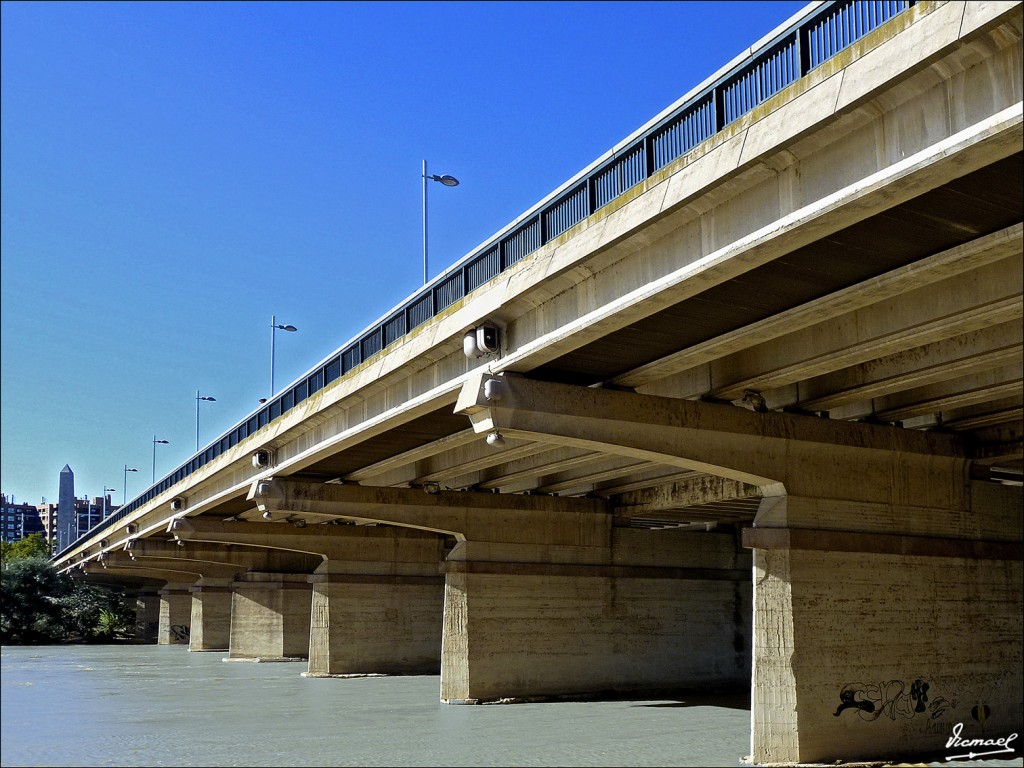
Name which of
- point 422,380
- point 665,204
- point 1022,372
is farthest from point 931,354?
point 422,380

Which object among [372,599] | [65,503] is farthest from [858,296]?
[65,503]

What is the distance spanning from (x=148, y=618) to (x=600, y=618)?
96.9 metres

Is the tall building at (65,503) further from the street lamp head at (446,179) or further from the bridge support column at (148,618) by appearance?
the street lamp head at (446,179)

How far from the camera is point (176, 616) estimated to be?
107500 millimetres

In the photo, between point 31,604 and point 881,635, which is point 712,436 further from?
point 31,604

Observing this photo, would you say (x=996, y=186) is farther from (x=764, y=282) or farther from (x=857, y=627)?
(x=857, y=627)

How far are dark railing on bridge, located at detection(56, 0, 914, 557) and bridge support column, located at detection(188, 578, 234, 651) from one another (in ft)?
194

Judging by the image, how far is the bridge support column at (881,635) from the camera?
68.2 feet

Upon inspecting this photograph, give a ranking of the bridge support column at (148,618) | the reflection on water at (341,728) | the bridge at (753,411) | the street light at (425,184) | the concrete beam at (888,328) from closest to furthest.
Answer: the bridge at (753,411) → the concrete beam at (888,328) → the reflection on water at (341,728) → the street light at (425,184) → the bridge support column at (148,618)

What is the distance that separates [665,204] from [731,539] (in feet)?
93.0

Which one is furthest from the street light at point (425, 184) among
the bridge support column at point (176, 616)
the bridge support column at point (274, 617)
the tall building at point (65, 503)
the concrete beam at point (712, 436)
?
the tall building at point (65, 503)

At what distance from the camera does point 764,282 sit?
53.4 ft

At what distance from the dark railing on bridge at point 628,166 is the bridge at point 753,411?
56mm

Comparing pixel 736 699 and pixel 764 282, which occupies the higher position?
pixel 764 282
